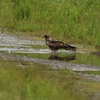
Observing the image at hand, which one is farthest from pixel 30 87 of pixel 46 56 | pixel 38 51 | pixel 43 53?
pixel 38 51

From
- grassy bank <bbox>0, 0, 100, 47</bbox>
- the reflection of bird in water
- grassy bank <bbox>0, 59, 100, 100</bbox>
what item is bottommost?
the reflection of bird in water

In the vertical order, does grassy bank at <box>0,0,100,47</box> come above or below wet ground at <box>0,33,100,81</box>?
above

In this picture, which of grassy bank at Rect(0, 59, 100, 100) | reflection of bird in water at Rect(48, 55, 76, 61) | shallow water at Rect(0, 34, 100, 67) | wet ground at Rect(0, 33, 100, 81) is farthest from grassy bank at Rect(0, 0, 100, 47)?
grassy bank at Rect(0, 59, 100, 100)

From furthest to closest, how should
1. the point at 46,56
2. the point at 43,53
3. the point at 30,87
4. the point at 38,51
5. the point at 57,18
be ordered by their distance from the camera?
the point at 57,18
the point at 38,51
the point at 43,53
the point at 46,56
the point at 30,87

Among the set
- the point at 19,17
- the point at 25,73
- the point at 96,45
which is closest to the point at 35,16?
the point at 19,17

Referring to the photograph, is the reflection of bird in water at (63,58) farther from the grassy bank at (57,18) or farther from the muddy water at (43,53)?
the grassy bank at (57,18)

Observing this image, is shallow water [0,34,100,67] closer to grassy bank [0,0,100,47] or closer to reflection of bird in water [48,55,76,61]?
reflection of bird in water [48,55,76,61]

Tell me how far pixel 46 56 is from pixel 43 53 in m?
0.85

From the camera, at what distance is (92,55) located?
18.0 meters

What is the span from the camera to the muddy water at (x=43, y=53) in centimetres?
1606

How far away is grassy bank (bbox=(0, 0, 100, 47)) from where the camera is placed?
2133 centimetres

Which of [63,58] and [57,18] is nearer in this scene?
[63,58]

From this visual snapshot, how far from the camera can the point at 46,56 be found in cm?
1736

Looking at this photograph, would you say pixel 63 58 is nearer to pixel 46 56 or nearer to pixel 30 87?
pixel 46 56
